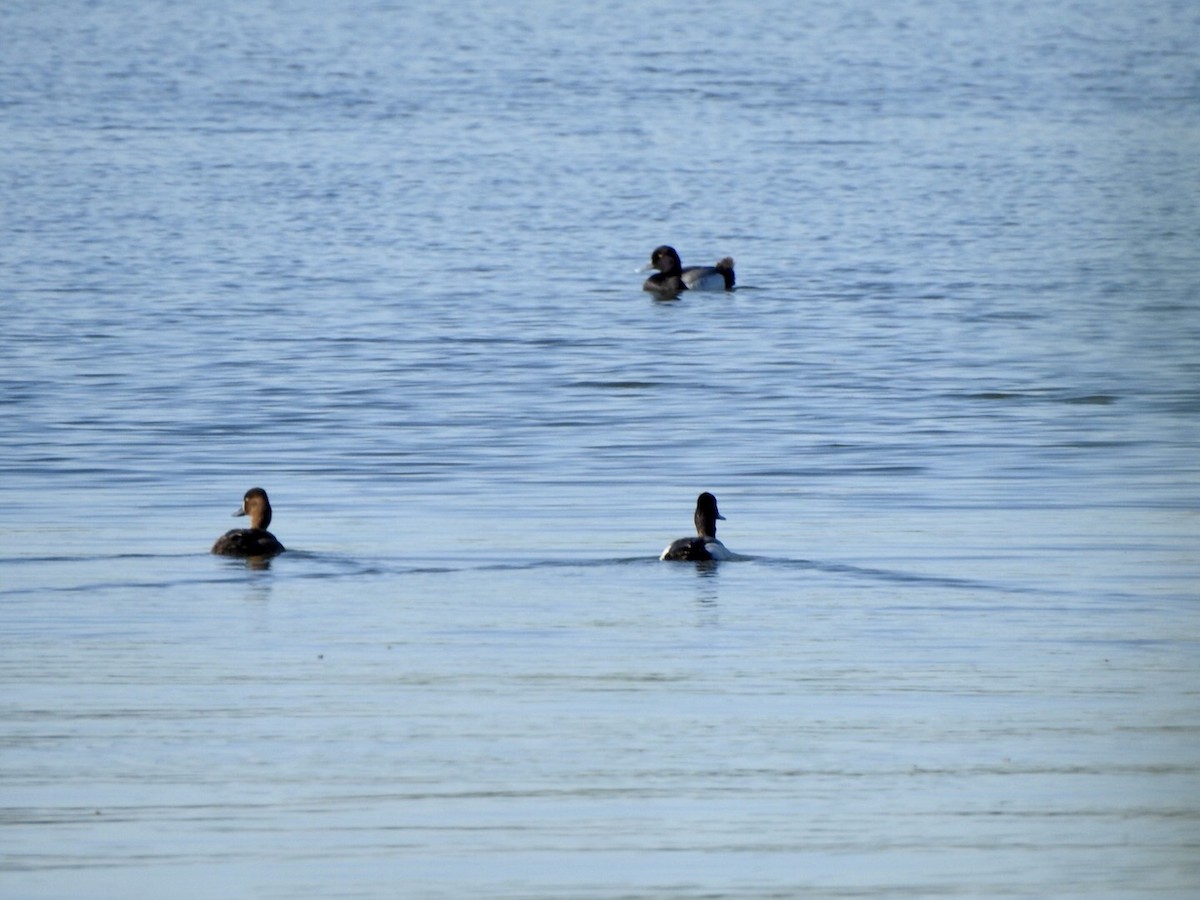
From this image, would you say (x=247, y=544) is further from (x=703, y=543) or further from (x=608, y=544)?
(x=703, y=543)

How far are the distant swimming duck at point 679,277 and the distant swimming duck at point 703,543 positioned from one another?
579 inches

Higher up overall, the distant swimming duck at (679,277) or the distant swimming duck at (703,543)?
the distant swimming duck at (679,277)

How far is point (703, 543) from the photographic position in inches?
414

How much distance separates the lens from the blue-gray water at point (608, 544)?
226 inches

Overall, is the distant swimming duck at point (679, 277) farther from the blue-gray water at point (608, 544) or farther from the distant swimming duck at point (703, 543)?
the distant swimming duck at point (703, 543)

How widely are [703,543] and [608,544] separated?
0.72 metres

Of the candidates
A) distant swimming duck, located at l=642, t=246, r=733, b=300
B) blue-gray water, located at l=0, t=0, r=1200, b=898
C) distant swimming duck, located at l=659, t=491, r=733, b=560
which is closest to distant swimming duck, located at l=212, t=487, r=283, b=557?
blue-gray water, located at l=0, t=0, r=1200, b=898

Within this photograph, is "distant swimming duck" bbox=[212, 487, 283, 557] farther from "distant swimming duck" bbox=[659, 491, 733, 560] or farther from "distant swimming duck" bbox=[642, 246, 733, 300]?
"distant swimming duck" bbox=[642, 246, 733, 300]

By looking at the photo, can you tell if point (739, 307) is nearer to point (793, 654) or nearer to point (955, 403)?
point (955, 403)

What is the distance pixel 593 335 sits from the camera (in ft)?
70.9

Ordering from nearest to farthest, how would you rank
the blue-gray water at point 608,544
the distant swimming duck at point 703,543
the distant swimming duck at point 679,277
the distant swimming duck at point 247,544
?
the blue-gray water at point 608,544 → the distant swimming duck at point 703,543 → the distant swimming duck at point 247,544 → the distant swimming duck at point 679,277

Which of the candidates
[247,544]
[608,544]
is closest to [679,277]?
[608,544]

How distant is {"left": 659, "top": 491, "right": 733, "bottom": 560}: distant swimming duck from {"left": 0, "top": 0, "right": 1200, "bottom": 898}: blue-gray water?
110 mm

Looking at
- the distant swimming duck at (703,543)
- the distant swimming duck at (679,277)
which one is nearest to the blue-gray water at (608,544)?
the distant swimming duck at (703,543)
